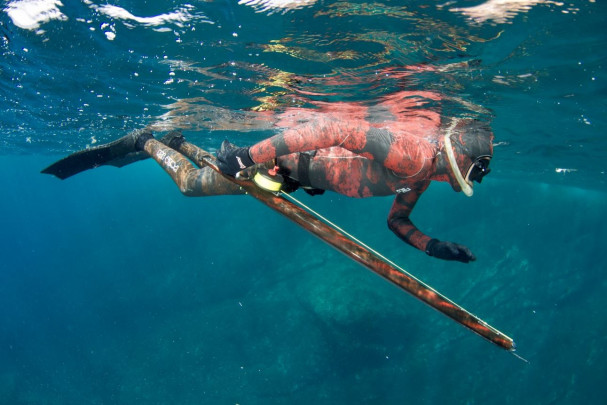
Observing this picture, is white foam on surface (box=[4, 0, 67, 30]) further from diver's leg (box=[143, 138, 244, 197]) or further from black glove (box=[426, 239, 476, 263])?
black glove (box=[426, 239, 476, 263])

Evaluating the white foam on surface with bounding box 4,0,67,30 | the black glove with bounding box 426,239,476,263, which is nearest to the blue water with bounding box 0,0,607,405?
the white foam on surface with bounding box 4,0,67,30

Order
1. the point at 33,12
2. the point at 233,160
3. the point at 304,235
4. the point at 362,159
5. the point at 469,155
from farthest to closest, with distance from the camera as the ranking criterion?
1. the point at 304,235
2. the point at 33,12
3. the point at 362,159
4. the point at 469,155
5. the point at 233,160

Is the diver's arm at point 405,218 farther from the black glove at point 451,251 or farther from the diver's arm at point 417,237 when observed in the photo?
the black glove at point 451,251

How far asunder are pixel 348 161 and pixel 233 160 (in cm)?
169

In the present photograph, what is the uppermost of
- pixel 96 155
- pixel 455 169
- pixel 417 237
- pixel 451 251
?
pixel 455 169

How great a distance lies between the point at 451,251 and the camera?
4.48 meters

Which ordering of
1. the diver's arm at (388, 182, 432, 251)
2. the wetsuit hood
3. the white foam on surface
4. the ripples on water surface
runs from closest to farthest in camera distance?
the wetsuit hood → the diver's arm at (388, 182, 432, 251) → the ripples on water surface → the white foam on surface

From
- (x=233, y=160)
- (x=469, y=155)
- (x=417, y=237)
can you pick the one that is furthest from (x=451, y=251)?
(x=233, y=160)

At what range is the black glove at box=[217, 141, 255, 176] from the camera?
12.6 feet

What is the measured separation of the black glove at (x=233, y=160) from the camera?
385cm

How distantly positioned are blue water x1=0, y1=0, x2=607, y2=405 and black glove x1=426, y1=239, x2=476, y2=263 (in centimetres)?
377

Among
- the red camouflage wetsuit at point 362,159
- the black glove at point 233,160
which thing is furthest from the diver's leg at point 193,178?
the red camouflage wetsuit at point 362,159

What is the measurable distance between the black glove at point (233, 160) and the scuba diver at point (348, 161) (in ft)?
0.04

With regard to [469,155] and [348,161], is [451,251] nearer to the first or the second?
[469,155]
